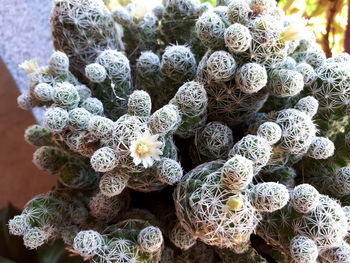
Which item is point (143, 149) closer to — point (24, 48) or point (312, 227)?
point (312, 227)

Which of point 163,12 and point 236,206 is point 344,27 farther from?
point 236,206

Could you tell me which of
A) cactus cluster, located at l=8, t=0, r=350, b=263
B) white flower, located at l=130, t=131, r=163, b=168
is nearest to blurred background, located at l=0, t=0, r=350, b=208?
cactus cluster, located at l=8, t=0, r=350, b=263

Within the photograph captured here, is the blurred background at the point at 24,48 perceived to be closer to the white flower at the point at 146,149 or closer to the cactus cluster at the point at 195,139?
the cactus cluster at the point at 195,139

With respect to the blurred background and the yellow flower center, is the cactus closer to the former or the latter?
the yellow flower center

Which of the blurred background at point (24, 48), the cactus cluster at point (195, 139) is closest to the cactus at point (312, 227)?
the cactus cluster at point (195, 139)

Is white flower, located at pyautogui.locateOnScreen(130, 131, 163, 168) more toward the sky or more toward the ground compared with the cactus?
more toward the sky

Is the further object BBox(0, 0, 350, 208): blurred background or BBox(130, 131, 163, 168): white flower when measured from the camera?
BBox(0, 0, 350, 208): blurred background

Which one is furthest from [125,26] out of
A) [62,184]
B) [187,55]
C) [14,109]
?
[14,109]
